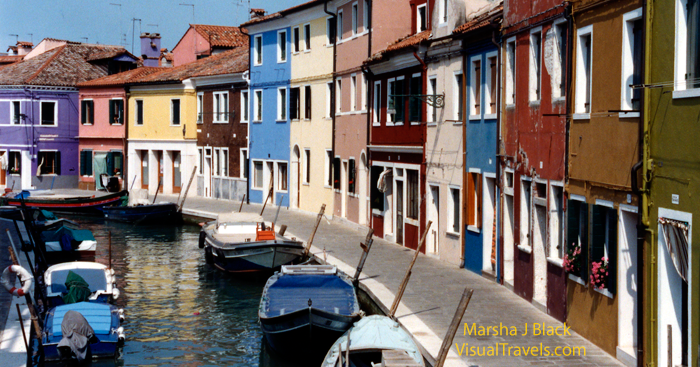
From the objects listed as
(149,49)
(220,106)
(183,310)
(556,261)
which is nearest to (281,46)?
(220,106)

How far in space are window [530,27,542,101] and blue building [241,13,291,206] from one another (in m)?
23.4

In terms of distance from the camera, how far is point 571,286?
14.1 meters

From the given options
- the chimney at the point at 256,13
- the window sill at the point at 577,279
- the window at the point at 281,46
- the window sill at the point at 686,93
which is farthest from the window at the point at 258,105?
the window sill at the point at 686,93

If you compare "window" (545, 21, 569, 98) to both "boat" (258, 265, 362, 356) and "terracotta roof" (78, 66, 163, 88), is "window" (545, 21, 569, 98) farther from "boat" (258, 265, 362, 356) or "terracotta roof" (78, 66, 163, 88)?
"terracotta roof" (78, 66, 163, 88)

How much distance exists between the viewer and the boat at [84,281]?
18.2 meters

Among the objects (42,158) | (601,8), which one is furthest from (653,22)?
(42,158)

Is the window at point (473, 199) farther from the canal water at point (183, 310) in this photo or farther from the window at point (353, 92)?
the window at point (353, 92)

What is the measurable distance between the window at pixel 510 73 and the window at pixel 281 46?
22561 mm

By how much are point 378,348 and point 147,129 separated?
3868cm

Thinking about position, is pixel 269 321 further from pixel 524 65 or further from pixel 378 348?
pixel 524 65

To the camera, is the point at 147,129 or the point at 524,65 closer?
the point at 524,65

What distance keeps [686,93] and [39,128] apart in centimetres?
4751

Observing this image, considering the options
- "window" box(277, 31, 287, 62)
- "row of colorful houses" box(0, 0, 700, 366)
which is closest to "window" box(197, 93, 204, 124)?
"row of colorful houses" box(0, 0, 700, 366)

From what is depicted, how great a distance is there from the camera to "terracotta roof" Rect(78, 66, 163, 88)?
49906 millimetres
